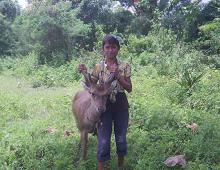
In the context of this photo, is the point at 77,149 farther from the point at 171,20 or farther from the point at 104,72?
the point at 171,20

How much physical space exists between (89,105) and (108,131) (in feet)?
2.50

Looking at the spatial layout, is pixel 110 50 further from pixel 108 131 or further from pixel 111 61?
pixel 108 131

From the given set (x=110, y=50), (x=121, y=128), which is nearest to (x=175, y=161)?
Answer: (x=121, y=128)

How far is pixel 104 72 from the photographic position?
215 inches

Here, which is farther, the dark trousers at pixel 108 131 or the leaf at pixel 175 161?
the leaf at pixel 175 161

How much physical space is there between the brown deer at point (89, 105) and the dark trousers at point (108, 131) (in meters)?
0.15

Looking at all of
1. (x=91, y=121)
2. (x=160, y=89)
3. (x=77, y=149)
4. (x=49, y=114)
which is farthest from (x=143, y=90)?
(x=91, y=121)

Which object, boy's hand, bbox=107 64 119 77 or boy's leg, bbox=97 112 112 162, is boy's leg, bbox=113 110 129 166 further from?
boy's hand, bbox=107 64 119 77

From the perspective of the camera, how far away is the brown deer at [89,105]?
5.34 m

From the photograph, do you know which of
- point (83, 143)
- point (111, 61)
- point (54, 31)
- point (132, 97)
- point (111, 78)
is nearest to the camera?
point (111, 78)

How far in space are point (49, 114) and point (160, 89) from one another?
341 cm

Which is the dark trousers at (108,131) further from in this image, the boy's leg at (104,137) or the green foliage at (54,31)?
the green foliage at (54,31)

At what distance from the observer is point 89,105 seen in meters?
6.16

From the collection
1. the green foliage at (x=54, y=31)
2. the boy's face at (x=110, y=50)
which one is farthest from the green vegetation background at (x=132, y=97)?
the boy's face at (x=110, y=50)
